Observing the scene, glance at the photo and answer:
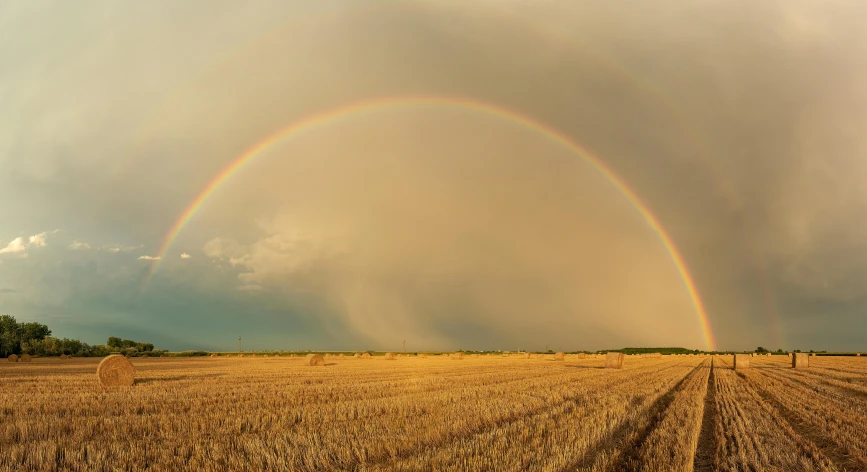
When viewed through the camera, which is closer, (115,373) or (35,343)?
(115,373)

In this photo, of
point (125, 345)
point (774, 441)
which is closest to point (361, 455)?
point (774, 441)

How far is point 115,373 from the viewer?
1942 centimetres

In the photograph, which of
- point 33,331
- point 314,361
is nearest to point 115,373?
point 314,361

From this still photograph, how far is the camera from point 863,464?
304 inches

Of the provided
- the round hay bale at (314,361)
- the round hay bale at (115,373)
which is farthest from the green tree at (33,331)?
the round hay bale at (115,373)

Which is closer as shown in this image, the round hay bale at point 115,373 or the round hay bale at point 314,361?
the round hay bale at point 115,373

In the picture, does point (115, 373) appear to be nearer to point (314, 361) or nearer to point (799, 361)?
point (314, 361)

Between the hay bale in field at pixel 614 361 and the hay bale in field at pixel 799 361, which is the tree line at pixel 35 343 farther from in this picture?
the hay bale in field at pixel 799 361

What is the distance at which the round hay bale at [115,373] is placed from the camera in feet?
62.6

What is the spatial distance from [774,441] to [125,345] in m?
125

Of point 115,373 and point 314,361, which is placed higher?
point 115,373

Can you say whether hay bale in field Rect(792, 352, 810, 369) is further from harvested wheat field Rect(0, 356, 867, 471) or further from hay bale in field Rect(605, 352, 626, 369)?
harvested wheat field Rect(0, 356, 867, 471)

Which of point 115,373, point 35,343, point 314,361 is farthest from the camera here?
point 35,343

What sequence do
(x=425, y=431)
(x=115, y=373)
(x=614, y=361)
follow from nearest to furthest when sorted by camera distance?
(x=425, y=431), (x=115, y=373), (x=614, y=361)
